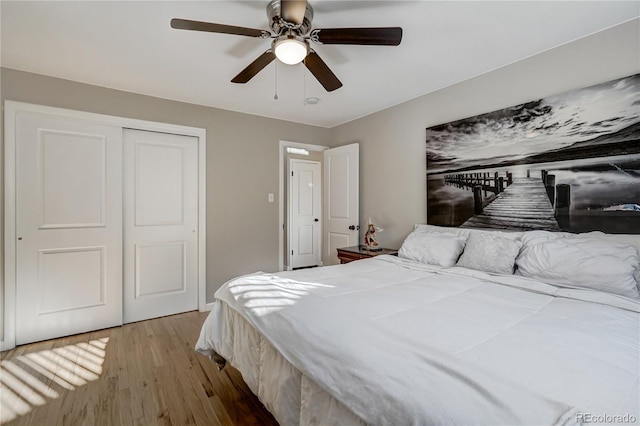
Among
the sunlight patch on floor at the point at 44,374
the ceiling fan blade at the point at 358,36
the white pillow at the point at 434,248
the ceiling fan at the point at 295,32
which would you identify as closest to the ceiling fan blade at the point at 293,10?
the ceiling fan at the point at 295,32

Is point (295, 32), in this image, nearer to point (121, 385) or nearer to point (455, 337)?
point (455, 337)

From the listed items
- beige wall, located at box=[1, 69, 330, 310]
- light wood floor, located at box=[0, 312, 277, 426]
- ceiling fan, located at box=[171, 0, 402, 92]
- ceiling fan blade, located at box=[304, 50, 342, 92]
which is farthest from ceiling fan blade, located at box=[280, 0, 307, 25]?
beige wall, located at box=[1, 69, 330, 310]

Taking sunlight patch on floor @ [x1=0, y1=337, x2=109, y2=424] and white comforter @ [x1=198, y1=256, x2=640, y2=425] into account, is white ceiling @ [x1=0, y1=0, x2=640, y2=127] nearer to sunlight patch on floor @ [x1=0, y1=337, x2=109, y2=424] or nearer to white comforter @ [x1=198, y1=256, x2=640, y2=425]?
white comforter @ [x1=198, y1=256, x2=640, y2=425]

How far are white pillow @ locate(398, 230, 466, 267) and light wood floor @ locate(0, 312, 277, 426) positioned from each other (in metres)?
1.64

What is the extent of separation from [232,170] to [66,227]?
5.58 ft

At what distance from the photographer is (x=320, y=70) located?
1999mm

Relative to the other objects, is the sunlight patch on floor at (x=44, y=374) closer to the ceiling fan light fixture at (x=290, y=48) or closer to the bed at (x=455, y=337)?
the bed at (x=455, y=337)

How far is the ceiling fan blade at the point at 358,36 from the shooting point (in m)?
1.59

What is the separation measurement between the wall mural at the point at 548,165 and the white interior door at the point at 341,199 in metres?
1.13

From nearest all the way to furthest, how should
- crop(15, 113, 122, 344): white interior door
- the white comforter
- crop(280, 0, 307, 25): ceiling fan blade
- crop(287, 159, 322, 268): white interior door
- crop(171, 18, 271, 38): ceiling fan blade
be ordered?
the white comforter → crop(280, 0, 307, 25): ceiling fan blade → crop(171, 18, 271, 38): ceiling fan blade → crop(15, 113, 122, 344): white interior door → crop(287, 159, 322, 268): white interior door

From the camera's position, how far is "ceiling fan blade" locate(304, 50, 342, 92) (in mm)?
1891

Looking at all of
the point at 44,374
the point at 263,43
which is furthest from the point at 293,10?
the point at 44,374

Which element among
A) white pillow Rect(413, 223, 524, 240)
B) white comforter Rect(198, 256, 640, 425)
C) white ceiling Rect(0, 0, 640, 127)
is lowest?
white comforter Rect(198, 256, 640, 425)

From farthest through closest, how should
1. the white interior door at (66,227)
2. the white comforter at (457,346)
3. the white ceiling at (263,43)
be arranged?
the white interior door at (66,227) → the white ceiling at (263,43) → the white comforter at (457,346)
